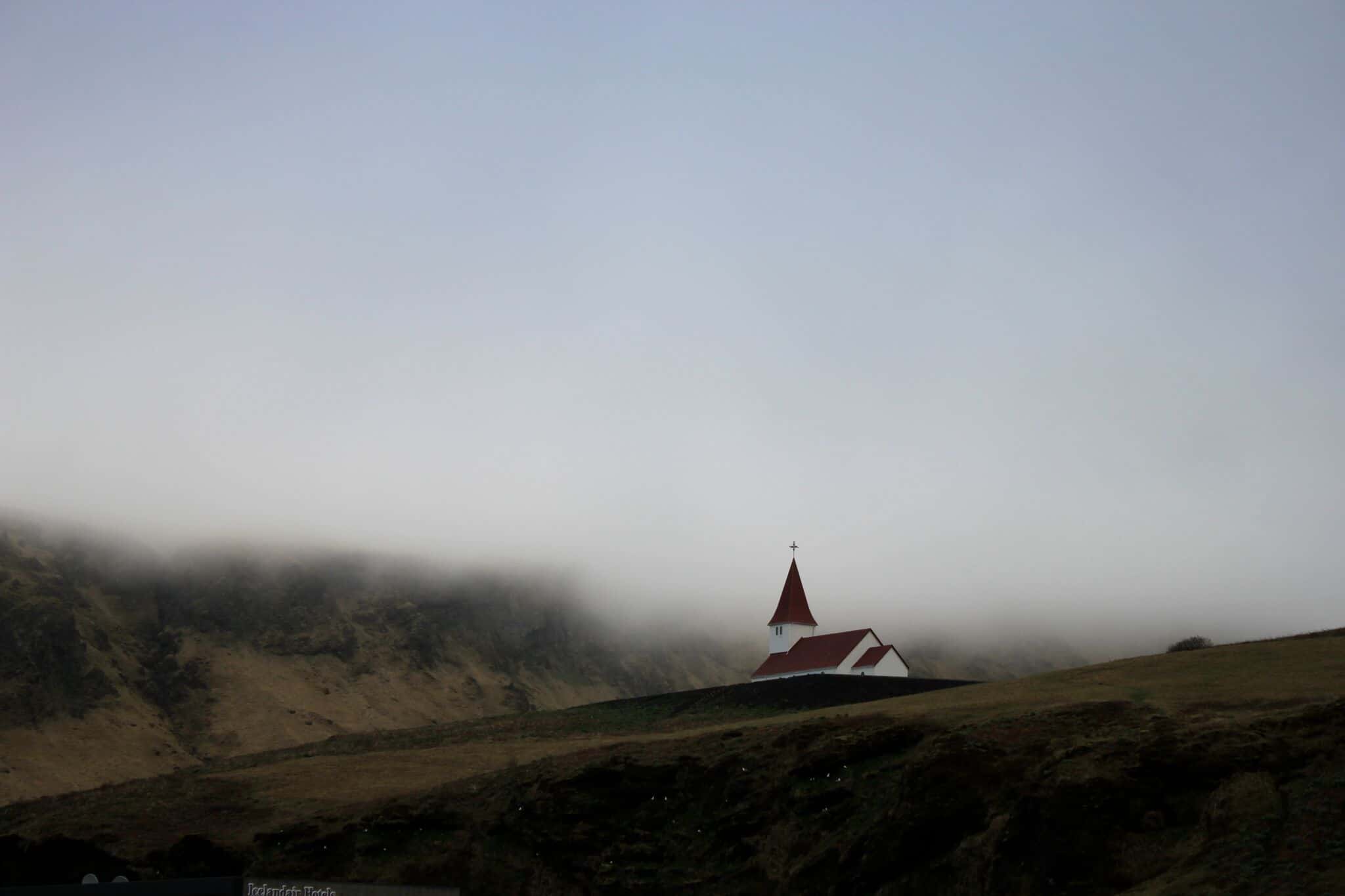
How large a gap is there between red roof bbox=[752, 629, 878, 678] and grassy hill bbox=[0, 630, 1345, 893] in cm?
1719

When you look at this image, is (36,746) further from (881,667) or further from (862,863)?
(862,863)

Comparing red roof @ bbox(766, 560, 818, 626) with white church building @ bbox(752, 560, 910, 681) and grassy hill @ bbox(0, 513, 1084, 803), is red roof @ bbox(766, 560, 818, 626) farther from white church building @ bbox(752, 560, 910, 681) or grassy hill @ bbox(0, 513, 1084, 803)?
grassy hill @ bbox(0, 513, 1084, 803)

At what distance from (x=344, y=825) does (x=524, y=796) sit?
7517mm

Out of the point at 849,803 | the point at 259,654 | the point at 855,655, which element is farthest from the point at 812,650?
the point at 259,654

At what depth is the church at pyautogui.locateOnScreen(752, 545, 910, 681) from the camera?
85.1 metres

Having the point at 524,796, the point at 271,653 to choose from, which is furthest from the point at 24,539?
the point at 524,796

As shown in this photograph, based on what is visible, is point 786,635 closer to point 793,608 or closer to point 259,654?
point 793,608

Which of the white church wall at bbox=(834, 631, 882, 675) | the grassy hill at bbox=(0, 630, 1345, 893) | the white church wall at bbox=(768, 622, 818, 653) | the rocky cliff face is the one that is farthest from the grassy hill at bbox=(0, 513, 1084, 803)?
the white church wall at bbox=(834, 631, 882, 675)

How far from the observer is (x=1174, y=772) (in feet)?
120

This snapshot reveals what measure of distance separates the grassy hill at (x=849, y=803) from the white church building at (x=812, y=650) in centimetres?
1678

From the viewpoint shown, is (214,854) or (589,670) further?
(589,670)

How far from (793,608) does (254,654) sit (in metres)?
56.9

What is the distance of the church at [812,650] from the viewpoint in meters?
85.1

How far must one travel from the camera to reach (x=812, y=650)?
8881 cm
